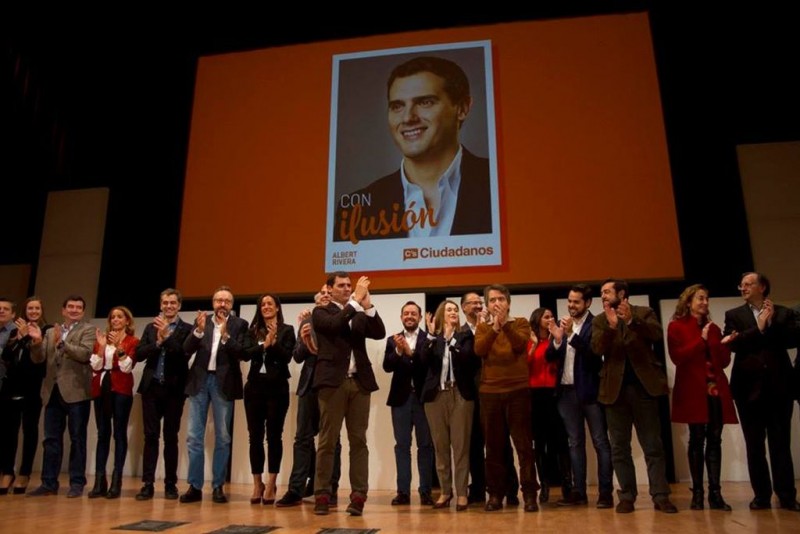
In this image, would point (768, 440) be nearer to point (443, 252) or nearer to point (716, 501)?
point (716, 501)

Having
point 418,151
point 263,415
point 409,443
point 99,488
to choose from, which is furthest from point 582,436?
point 99,488

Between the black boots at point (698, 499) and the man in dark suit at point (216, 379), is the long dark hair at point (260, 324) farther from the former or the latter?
the black boots at point (698, 499)

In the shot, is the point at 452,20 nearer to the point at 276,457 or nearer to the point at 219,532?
the point at 276,457

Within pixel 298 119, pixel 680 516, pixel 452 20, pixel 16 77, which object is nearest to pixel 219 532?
pixel 680 516

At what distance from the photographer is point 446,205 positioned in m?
5.74

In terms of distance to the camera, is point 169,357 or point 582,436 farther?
point 169,357

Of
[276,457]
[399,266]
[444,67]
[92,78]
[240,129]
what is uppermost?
[92,78]

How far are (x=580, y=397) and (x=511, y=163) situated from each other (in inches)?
103

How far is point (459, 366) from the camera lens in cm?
393

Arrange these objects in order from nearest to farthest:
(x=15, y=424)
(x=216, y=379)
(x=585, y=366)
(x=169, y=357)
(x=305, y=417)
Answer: (x=585, y=366) → (x=305, y=417) → (x=216, y=379) → (x=169, y=357) → (x=15, y=424)

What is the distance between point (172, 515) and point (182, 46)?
5502 mm

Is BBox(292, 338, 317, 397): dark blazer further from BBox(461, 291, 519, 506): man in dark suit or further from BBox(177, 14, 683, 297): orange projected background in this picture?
BBox(177, 14, 683, 297): orange projected background

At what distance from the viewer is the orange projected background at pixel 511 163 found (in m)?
5.46

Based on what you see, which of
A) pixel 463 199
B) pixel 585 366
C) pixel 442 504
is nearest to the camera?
pixel 442 504
